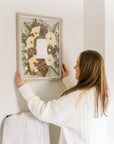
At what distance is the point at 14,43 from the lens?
1442 mm

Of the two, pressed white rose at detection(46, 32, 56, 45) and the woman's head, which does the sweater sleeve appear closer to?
the woman's head

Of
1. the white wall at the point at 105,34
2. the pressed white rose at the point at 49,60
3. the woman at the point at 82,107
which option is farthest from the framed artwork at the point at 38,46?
the white wall at the point at 105,34

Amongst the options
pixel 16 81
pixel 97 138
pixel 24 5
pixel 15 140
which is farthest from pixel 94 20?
pixel 15 140

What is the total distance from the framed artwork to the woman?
176 mm

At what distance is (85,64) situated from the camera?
4.48ft

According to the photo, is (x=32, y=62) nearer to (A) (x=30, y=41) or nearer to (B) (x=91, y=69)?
(A) (x=30, y=41)

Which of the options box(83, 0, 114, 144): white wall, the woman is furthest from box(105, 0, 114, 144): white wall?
the woman

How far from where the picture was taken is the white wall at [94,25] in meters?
1.58

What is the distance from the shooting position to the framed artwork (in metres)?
1.46

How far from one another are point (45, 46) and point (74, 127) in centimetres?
63

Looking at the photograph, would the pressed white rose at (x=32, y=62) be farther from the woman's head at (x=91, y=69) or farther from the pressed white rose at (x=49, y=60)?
the woman's head at (x=91, y=69)

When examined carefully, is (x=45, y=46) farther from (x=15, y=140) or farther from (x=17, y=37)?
(x=15, y=140)

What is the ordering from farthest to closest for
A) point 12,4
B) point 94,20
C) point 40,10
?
point 94,20 → point 40,10 → point 12,4

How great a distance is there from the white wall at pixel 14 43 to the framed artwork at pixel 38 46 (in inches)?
1.8
